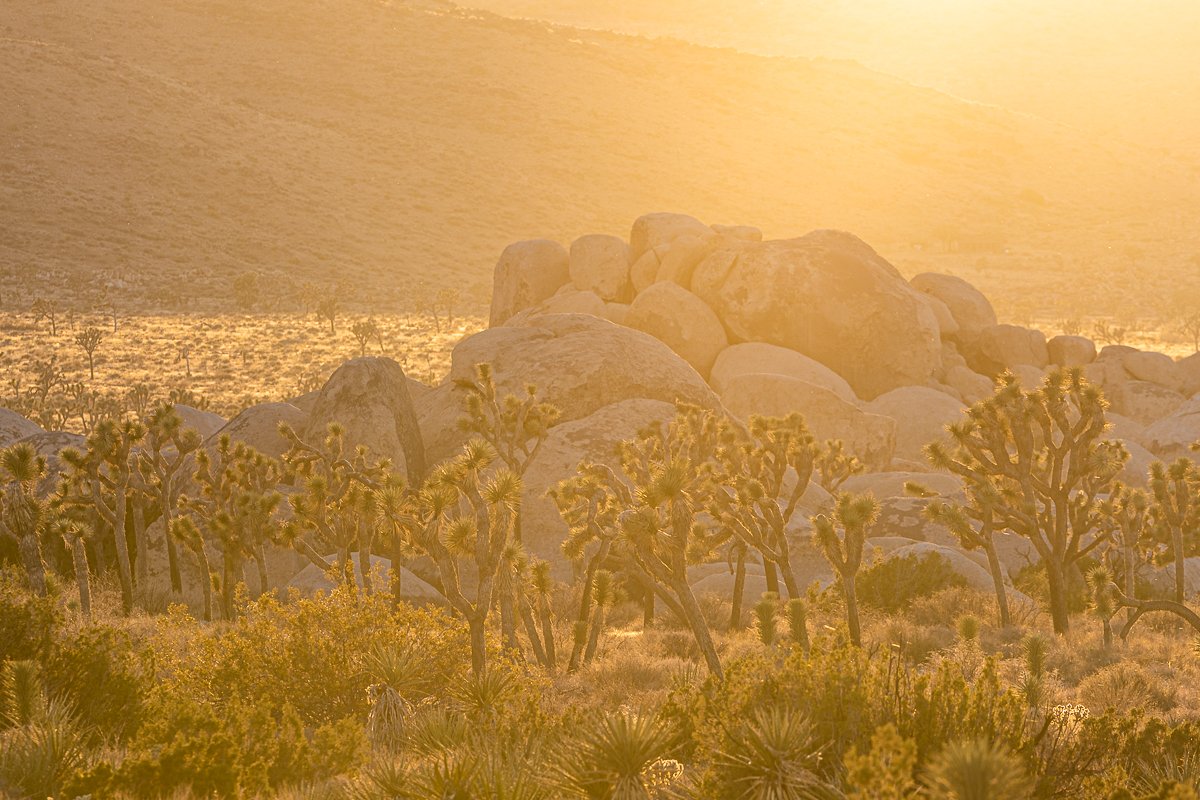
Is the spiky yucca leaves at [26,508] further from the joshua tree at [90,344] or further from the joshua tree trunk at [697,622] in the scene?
the joshua tree at [90,344]

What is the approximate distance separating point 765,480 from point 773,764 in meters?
13.9

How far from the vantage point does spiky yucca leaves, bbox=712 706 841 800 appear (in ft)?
26.1

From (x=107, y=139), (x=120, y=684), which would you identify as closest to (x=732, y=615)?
(x=120, y=684)

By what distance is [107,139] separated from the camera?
93.4 metres

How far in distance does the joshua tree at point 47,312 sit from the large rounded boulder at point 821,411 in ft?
138

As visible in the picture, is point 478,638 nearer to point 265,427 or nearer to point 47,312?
point 265,427

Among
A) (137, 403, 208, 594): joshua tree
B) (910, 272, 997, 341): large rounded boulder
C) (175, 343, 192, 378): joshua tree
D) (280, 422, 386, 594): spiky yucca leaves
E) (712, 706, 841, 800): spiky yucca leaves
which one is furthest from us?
(175, 343, 192, 378): joshua tree

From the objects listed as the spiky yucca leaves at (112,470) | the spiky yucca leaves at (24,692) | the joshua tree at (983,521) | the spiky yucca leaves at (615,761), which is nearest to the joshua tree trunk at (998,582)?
the joshua tree at (983,521)

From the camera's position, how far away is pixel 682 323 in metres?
40.5

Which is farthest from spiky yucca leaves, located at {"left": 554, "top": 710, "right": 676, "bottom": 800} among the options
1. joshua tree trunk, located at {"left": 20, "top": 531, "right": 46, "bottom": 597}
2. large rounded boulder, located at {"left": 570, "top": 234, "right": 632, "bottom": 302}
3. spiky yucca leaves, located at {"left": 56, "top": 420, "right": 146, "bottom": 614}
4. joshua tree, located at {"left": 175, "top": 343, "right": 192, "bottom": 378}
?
joshua tree, located at {"left": 175, "top": 343, "right": 192, "bottom": 378}

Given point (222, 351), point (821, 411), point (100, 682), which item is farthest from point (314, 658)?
point (222, 351)

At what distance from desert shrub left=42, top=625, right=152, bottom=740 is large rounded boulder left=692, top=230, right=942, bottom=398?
1207 inches

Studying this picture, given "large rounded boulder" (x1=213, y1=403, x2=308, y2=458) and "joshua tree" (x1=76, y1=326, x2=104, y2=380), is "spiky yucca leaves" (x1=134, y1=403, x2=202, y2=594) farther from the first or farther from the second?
"joshua tree" (x1=76, y1=326, x2=104, y2=380)

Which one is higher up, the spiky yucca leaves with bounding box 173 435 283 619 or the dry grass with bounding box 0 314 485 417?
the spiky yucca leaves with bounding box 173 435 283 619
